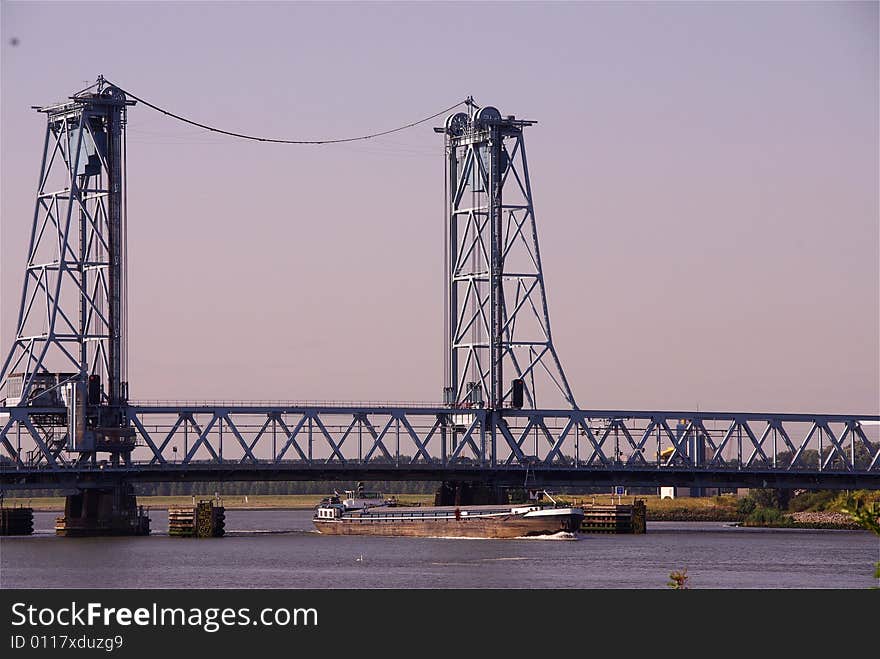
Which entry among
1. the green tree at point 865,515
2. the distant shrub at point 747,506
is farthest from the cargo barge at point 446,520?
the green tree at point 865,515

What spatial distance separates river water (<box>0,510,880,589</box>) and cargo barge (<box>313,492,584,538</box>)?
196 centimetres

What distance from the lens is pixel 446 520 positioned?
109000 millimetres

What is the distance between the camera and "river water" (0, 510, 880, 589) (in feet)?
219

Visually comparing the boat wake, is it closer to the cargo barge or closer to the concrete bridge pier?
the cargo barge

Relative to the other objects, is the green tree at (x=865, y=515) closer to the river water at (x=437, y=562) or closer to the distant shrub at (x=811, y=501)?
the river water at (x=437, y=562)

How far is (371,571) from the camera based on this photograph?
72.9 meters

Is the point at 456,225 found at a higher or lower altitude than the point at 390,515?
higher

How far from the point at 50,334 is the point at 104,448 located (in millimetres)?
7304

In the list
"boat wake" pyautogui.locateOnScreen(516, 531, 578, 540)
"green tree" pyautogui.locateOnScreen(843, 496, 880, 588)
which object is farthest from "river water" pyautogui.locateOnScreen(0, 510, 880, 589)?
"green tree" pyautogui.locateOnScreen(843, 496, 880, 588)

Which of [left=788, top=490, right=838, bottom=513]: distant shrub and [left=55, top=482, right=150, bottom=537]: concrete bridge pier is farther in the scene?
[left=788, top=490, right=838, bottom=513]: distant shrub

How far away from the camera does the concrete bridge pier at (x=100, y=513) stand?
A: 104188 mm

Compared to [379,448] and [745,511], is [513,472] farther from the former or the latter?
[745,511]
